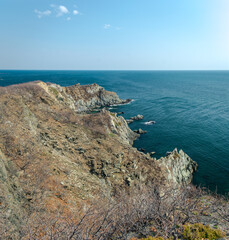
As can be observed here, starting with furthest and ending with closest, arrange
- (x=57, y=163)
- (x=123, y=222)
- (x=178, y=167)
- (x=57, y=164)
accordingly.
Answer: (x=178, y=167) < (x=57, y=163) < (x=57, y=164) < (x=123, y=222)

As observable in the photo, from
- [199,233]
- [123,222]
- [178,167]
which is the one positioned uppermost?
[123,222]

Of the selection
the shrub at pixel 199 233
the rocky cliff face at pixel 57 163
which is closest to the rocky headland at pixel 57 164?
the rocky cliff face at pixel 57 163

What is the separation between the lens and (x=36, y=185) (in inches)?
653

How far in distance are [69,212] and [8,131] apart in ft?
43.7

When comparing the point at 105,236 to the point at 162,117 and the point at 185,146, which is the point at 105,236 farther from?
the point at 162,117

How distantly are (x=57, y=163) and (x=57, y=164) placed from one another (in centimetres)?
22

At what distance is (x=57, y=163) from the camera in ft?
69.6

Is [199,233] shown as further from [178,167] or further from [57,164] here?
[178,167]

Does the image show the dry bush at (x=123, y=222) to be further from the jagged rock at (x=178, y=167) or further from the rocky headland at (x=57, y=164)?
the jagged rock at (x=178, y=167)

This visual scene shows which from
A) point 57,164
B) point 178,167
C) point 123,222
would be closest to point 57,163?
point 57,164

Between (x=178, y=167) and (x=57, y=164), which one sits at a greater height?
(x=57, y=164)

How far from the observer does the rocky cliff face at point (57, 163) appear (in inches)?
613

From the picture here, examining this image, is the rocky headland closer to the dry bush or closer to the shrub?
the dry bush

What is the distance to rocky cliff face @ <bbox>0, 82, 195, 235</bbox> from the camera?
1556cm
